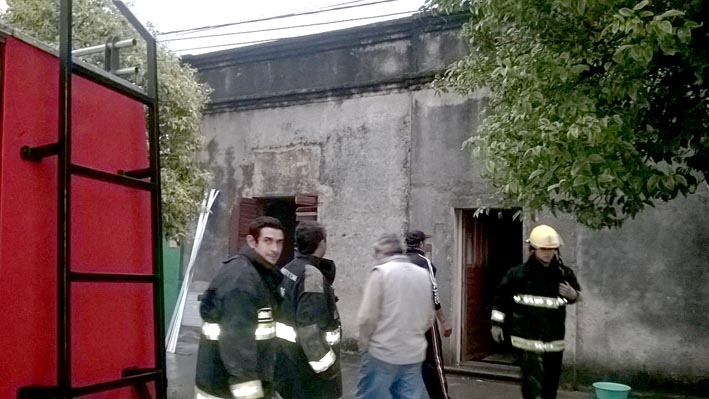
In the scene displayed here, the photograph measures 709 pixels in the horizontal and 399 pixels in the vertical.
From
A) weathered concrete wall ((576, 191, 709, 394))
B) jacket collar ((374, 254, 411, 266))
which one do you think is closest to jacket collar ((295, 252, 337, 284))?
jacket collar ((374, 254, 411, 266))

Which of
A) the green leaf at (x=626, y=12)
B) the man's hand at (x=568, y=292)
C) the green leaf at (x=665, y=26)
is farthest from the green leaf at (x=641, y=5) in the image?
the man's hand at (x=568, y=292)

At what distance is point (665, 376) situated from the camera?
24.8 ft

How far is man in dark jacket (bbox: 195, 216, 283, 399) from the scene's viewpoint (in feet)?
10.6

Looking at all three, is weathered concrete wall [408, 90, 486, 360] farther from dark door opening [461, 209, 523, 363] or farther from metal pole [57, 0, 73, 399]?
metal pole [57, 0, 73, 399]

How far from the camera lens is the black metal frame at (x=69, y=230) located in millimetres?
2303

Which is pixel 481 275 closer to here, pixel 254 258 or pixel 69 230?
pixel 254 258

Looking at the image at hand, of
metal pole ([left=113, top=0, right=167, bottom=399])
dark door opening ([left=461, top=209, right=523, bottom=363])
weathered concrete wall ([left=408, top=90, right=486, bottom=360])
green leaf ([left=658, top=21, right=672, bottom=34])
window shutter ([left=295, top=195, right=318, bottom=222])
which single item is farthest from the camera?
window shutter ([left=295, top=195, right=318, bottom=222])

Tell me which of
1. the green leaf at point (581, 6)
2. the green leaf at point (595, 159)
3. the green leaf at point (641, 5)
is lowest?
the green leaf at point (595, 159)

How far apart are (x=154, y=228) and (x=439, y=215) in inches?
257

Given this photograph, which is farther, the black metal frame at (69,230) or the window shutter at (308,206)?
the window shutter at (308,206)

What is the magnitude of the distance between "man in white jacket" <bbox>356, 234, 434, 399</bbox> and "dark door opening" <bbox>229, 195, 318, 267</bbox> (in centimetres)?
499

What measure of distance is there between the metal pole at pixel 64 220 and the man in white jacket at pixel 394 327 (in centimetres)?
268

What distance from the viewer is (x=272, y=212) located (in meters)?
11.6

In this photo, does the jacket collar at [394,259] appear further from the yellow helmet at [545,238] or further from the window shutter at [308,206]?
the window shutter at [308,206]
